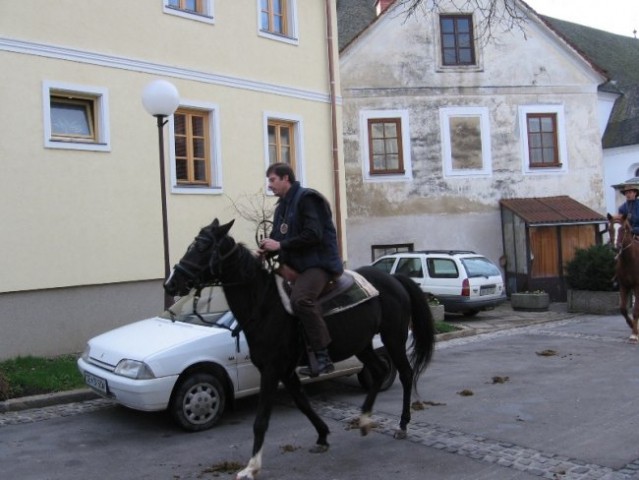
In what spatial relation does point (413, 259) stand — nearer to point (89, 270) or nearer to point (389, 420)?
point (89, 270)

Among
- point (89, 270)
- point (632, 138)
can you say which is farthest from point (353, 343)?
point (632, 138)

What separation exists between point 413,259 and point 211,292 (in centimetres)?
1011

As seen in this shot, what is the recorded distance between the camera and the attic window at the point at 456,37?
20.8 meters

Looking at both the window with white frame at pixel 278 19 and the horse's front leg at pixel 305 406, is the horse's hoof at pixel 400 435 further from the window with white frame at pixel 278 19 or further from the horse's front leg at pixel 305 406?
the window with white frame at pixel 278 19

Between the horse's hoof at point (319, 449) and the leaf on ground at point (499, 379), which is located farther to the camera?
the leaf on ground at point (499, 379)

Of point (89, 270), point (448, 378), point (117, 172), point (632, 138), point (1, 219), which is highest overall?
point (632, 138)

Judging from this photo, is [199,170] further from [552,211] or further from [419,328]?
[552,211]

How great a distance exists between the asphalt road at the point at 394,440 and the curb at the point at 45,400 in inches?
3.9

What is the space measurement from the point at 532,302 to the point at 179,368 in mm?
12732

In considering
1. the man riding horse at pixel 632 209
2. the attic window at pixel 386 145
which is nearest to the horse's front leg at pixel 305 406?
the man riding horse at pixel 632 209

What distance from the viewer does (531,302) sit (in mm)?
17234

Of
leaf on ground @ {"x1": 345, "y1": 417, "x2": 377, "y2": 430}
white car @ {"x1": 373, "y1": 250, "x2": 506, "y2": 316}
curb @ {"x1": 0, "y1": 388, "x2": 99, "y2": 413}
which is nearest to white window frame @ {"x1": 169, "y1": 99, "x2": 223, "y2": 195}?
white car @ {"x1": 373, "y1": 250, "x2": 506, "y2": 316}

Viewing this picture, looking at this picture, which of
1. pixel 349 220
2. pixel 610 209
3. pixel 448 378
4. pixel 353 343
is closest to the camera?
pixel 353 343

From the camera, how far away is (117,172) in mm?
11578
